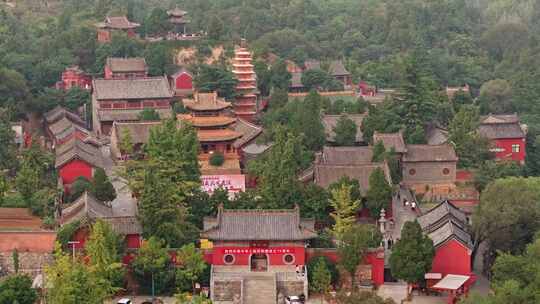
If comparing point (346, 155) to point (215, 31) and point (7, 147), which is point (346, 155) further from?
point (215, 31)

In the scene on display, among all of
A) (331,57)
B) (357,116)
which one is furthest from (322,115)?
(331,57)

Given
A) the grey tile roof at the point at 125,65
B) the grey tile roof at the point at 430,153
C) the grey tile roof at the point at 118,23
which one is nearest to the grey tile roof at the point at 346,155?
the grey tile roof at the point at 430,153

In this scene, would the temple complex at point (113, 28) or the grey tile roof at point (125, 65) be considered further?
the temple complex at point (113, 28)

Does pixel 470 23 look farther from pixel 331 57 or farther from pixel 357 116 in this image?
pixel 357 116

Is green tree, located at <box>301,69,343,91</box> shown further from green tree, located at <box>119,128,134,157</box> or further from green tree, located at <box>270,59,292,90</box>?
green tree, located at <box>119,128,134,157</box>

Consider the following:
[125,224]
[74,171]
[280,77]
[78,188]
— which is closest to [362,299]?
[125,224]

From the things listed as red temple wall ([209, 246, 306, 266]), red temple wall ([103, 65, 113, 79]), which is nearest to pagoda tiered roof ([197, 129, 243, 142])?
red temple wall ([209, 246, 306, 266])

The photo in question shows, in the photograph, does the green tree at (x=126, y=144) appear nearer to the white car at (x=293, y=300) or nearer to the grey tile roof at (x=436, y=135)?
the grey tile roof at (x=436, y=135)
